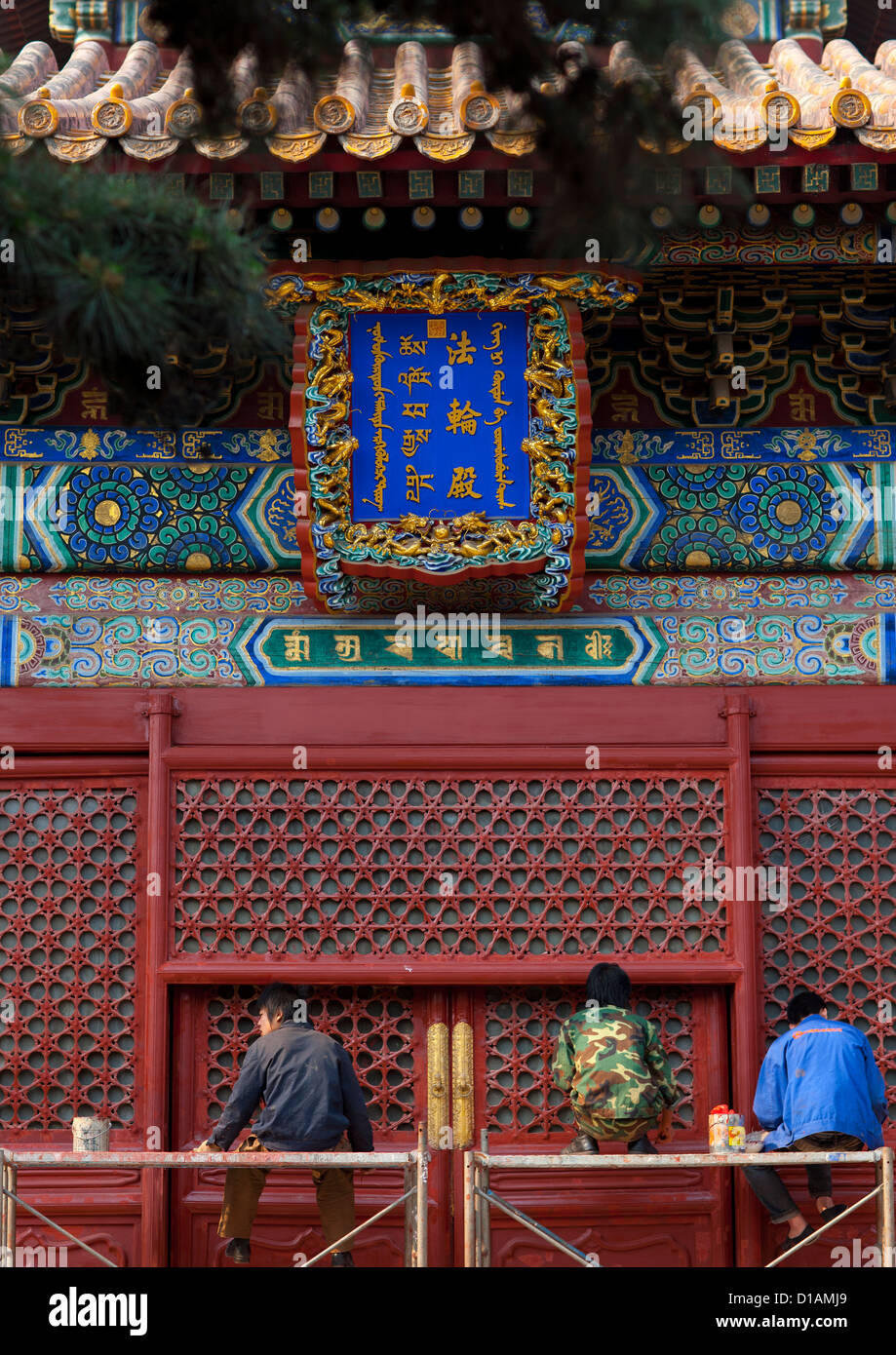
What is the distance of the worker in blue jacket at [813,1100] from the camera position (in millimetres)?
6148

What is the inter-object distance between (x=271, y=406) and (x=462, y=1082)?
2.94 metres

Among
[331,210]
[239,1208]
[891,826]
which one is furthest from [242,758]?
[891,826]

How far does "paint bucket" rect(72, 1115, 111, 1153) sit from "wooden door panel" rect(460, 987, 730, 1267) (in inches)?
57.7

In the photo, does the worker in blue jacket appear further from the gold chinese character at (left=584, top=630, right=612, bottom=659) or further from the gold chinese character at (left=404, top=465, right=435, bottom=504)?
the gold chinese character at (left=404, top=465, right=435, bottom=504)

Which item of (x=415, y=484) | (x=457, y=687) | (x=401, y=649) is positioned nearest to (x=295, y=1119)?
(x=457, y=687)

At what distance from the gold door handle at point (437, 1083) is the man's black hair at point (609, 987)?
0.67m

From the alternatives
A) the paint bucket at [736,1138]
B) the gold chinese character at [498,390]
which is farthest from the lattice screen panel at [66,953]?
the paint bucket at [736,1138]

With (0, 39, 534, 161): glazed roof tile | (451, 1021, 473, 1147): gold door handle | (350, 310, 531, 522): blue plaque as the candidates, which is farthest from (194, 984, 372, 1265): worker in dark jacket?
(0, 39, 534, 161): glazed roof tile

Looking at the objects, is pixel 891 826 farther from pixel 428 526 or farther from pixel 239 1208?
pixel 239 1208

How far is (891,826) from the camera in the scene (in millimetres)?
6910

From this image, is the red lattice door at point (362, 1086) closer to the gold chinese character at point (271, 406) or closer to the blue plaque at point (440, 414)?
the blue plaque at point (440, 414)

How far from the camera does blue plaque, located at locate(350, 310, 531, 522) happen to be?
6703mm

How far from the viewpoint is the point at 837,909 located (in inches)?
270

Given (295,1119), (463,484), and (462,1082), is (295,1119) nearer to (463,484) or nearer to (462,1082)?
(462,1082)
